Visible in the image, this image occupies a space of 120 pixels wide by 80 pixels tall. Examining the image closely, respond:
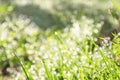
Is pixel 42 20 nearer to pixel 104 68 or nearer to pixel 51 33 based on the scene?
pixel 51 33

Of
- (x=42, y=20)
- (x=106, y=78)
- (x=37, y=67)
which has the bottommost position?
(x=42, y=20)

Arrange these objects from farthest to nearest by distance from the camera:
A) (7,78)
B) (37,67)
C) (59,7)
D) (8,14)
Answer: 1. (59,7)
2. (8,14)
3. (7,78)
4. (37,67)

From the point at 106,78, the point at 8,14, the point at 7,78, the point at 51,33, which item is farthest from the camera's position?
the point at 8,14

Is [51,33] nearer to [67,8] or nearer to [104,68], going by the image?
[67,8]

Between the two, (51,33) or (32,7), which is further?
(32,7)

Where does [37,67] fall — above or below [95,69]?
below

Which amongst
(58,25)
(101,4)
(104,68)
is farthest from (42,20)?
(104,68)
